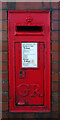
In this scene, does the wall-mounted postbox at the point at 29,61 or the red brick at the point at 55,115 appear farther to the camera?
the red brick at the point at 55,115

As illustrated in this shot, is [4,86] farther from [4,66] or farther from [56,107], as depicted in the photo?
[56,107]

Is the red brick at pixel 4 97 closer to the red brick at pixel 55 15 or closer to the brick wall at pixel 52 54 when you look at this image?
→ the brick wall at pixel 52 54

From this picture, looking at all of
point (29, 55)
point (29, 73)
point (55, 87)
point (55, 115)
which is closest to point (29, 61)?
point (29, 55)

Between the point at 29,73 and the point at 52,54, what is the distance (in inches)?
21.0

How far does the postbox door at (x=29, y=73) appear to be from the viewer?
2.66 m

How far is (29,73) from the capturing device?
2.68 meters

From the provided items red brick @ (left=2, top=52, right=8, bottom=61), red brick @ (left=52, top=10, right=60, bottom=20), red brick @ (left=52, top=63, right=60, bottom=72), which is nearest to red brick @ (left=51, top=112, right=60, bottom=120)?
red brick @ (left=52, top=63, right=60, bottom=72)

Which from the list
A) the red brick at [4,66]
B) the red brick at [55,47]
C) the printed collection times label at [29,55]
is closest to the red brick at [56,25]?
the red brick at [55,47]

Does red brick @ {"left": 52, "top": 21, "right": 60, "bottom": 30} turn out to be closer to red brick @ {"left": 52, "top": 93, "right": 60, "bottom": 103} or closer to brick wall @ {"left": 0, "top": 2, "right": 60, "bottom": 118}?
brick wall @ {"left": 0, "top": 2, "right": 60, "bottom": 118}

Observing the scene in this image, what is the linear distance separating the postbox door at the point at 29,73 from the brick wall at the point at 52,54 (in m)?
0.20

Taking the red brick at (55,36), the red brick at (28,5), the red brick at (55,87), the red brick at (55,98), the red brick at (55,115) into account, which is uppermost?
the red brick at (28,5)

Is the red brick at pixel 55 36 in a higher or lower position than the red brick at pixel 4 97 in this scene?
higher

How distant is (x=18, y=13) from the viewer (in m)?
2.65

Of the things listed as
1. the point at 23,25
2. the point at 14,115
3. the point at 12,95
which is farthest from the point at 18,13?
the point at 14,115
